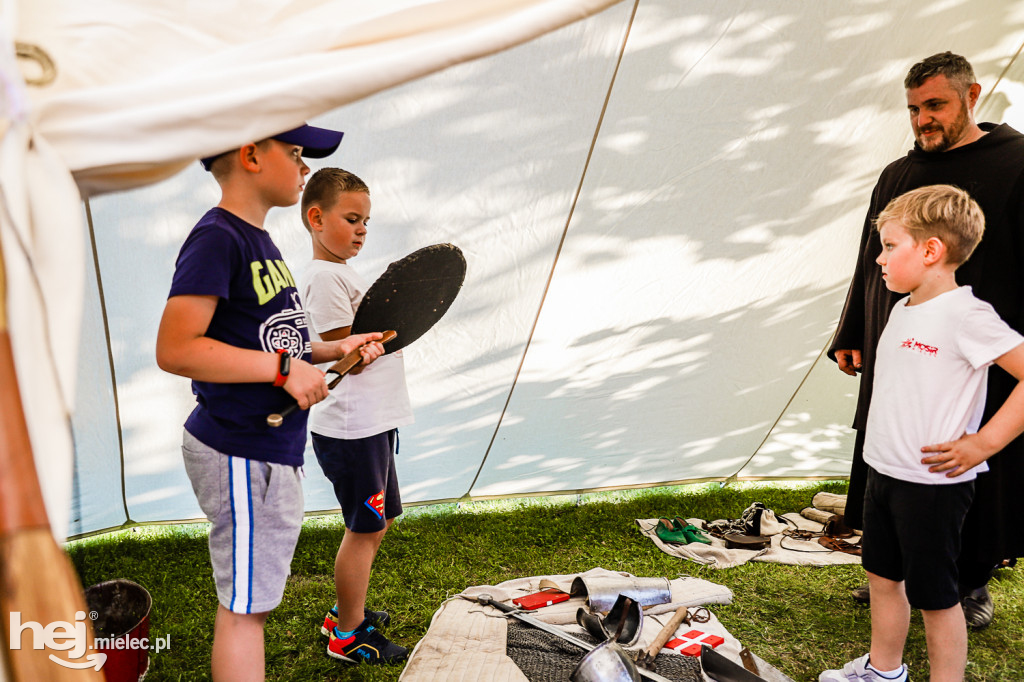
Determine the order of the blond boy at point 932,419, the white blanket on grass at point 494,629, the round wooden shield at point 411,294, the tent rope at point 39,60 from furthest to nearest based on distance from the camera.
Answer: the white blanket on grass at point 494,629, the round wooden shield at point 411,294, the blond boy at point 932,419, the tent rope at point 39,60

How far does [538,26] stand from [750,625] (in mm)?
2148

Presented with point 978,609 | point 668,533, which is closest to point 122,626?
point 668,533

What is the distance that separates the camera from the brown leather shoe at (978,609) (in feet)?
7.89

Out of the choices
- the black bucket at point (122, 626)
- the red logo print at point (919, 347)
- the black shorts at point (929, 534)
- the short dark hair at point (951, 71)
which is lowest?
the black bucket at point (122, 626)

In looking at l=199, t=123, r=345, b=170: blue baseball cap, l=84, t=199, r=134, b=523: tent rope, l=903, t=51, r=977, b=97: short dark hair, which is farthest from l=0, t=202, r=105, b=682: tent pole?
l=903, t=51, r=977, b=97: short dark hair

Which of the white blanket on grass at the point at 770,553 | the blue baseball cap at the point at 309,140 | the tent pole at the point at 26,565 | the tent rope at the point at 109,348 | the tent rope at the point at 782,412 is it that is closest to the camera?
the tent pole at the point at 26,565

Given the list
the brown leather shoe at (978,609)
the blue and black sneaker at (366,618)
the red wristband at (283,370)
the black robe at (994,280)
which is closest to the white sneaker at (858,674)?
the black robe at (994,280)

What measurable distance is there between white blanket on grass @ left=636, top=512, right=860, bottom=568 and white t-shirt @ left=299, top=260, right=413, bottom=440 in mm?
1573

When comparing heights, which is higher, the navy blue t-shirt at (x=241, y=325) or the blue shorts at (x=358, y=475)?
the navy blue t-shirt at (x=241, y=325)

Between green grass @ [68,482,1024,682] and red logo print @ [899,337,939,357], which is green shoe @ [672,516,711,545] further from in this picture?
red logo print @ [899,337,939,357]

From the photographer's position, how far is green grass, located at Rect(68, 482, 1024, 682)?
2.18m

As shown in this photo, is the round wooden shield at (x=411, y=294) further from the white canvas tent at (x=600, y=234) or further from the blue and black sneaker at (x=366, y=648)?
the blue and black sneaker at (x=366, y=648)

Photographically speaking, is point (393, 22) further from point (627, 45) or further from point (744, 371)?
point (744, 371)

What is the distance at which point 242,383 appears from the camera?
1.43 m
